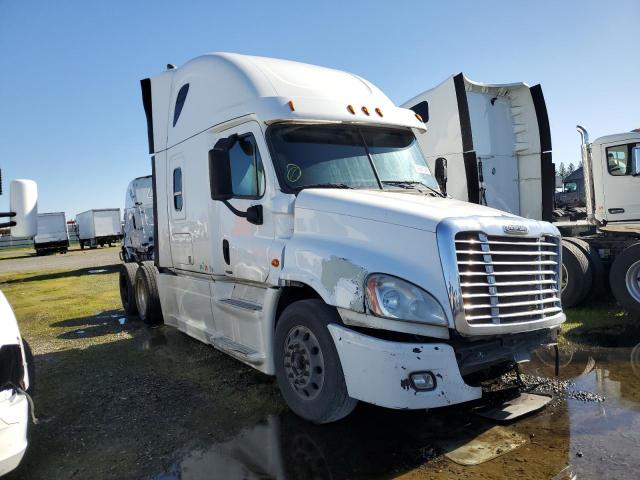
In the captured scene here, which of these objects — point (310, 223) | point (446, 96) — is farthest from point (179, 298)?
point (446, 96)

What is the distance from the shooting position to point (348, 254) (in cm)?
372

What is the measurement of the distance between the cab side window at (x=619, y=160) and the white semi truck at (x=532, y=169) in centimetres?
2

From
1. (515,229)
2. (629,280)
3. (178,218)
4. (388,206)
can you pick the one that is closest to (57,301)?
(178,218)

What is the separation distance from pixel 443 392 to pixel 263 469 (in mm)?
1418

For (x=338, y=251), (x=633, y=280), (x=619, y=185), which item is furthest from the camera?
(x=619, y=185)

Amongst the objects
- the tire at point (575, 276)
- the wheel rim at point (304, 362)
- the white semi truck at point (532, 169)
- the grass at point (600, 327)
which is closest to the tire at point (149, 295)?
the wheel rim at point (304, 362)

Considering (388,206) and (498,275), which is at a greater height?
(388,206)

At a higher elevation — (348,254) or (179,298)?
(348,254)

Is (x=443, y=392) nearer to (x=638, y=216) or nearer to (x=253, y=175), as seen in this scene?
(x=253, y=175)

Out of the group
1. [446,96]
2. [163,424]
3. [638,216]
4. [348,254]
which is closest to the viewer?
[348,254]

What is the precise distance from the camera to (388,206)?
150 inches

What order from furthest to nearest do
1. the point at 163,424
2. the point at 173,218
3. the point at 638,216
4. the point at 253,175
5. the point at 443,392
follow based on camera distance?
the point at 638,216, the point at 173,218, the point at 253,175, the point at 163,424, the point at 443,392

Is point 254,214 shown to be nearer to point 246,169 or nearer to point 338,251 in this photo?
point 246,169

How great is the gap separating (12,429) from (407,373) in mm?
2573
